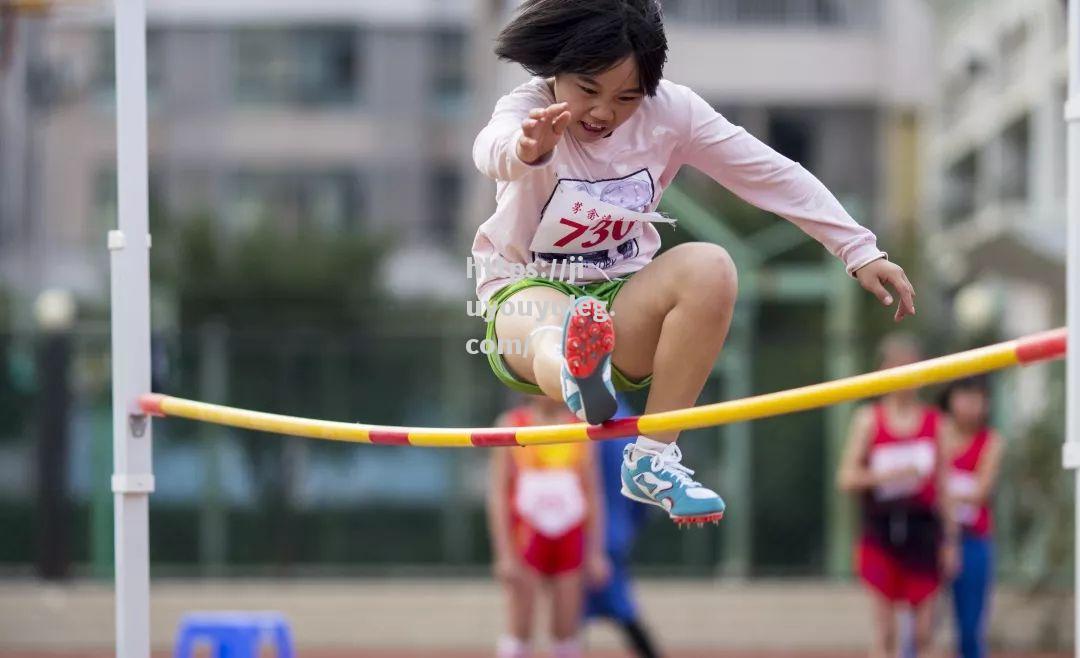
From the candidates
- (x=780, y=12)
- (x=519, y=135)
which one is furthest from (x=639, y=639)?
(x=780, y=12)

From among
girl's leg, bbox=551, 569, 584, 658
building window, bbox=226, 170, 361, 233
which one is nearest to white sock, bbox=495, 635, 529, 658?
girl's leg, bbox=551, 569, 584, 658

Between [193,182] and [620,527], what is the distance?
18527mm

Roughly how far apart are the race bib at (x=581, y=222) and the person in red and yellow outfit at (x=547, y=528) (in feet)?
11.5

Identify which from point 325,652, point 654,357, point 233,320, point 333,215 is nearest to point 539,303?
point 654,357

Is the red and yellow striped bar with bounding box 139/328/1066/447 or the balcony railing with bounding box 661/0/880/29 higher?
the balcony railing with bounding box 661/0/880/29

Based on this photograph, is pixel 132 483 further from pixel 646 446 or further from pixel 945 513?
pixel 945 513

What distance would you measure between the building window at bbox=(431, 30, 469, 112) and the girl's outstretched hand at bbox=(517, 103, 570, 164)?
2200 centimetres

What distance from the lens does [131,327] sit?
15.0 feet

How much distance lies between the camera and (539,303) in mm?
3963

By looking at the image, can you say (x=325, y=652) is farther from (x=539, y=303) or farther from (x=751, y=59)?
(x=751, y=59)

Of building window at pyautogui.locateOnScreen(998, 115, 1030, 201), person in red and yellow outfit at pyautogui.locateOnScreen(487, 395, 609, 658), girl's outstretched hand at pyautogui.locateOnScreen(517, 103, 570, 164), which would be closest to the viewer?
girl's outstretched hand at pyautogui.locateOnScreen(517, 103, 570, 164)

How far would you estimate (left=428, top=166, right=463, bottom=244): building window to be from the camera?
25.9 meters

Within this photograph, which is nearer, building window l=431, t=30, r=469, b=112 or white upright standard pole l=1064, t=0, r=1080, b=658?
white upright standard pole l=1064, t=0, r=1080, b=658

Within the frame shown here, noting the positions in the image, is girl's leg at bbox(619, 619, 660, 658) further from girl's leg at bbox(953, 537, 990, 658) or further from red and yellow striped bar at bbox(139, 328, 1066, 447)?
red and yellow striped bar at bbox(139, 328, 1066, 447)
